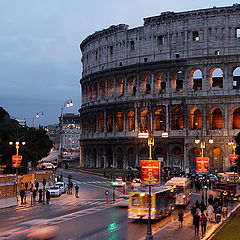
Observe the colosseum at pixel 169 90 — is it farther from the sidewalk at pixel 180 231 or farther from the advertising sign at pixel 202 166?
the sidewalk at pixel 180 231

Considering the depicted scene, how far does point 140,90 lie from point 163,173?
19.8 metres

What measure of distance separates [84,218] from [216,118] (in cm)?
4850

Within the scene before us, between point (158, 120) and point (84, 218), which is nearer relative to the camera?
point (84, 218)

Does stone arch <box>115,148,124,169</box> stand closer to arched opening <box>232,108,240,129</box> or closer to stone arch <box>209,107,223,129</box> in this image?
stone arch <box>209,107,223,129</box>

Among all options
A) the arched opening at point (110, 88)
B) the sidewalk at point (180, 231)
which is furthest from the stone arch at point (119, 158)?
the sidewalk at point (180, 231)

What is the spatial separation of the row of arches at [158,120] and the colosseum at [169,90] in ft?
0.54

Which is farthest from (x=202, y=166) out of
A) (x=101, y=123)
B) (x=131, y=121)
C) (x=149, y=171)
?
(x=101, y=123)

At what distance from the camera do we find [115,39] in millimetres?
87938

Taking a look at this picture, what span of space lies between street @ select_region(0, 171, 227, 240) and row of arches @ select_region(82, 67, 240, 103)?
32.1 metres

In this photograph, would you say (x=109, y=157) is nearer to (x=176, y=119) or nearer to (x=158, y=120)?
(x=158, y=120)

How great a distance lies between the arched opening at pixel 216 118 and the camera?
76.6m

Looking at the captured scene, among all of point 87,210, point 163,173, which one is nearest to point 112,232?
point 87,210

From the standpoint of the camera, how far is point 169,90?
7888 centimetres

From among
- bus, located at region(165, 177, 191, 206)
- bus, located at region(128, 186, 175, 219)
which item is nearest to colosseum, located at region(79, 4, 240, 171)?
bus, located at region(165, 177, 191, 206)
